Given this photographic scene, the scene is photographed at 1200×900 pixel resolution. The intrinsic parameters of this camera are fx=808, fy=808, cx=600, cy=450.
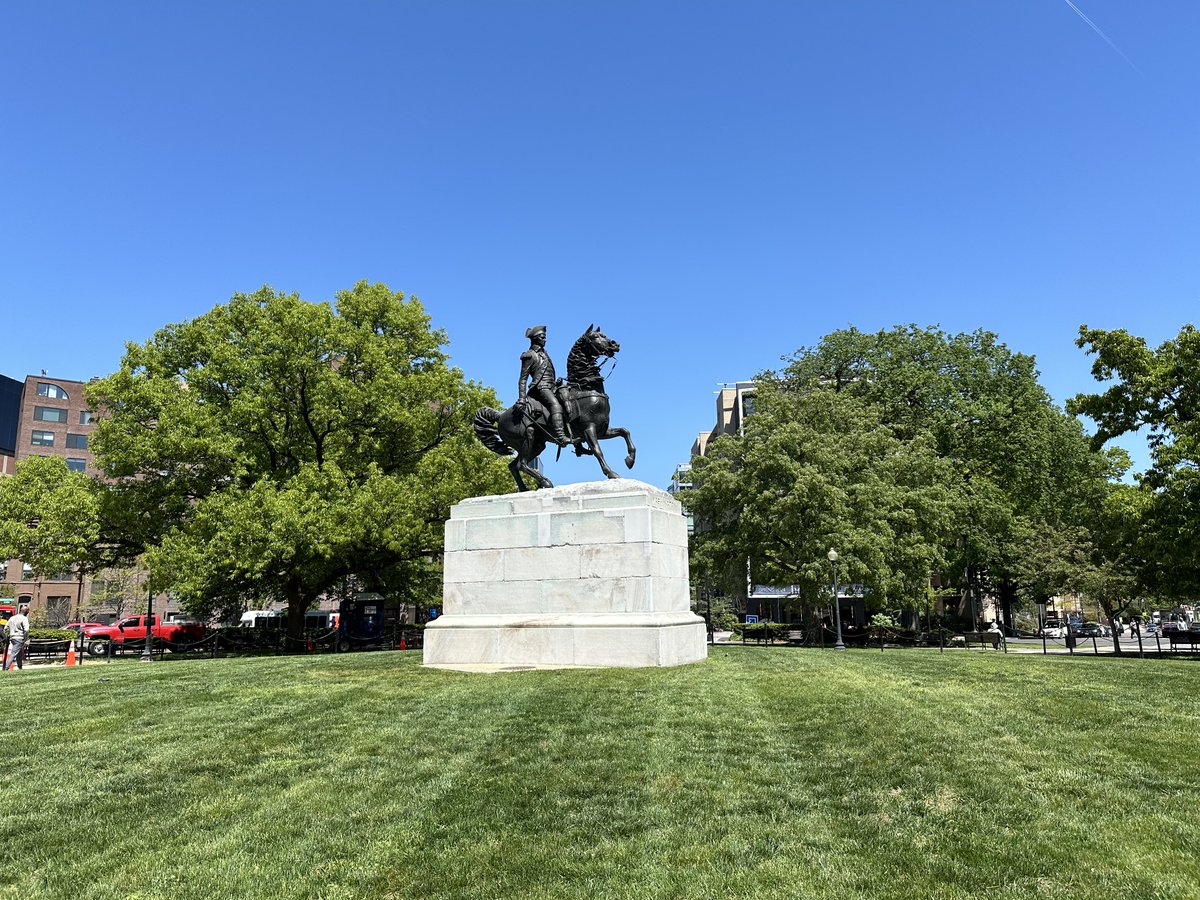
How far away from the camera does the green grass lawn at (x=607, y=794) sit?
4484 mm

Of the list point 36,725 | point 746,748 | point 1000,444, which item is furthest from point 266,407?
point 1000,444

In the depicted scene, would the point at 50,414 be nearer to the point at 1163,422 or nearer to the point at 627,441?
the point at 627,441

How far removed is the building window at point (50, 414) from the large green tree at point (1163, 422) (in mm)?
93805

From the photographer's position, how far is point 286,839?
Answer: 5.16 meters

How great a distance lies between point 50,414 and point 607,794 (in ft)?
324

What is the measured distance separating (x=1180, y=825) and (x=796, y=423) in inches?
1201

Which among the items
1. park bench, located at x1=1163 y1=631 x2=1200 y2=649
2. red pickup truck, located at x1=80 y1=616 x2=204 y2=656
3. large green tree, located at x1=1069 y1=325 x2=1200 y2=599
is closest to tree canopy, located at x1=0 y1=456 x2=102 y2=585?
red pickup truck, located at x1=80 y1=616 x2=204 y2=656

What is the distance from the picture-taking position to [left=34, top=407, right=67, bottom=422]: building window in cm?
8481

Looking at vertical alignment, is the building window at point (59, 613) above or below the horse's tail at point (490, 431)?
below

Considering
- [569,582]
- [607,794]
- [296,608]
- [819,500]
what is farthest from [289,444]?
[607,794]

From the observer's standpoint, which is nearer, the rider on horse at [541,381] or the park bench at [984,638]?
the rider on horse at [541,381]

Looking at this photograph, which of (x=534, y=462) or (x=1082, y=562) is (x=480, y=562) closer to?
(x=534, y=462)

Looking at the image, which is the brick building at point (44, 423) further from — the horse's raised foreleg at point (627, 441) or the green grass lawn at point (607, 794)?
the green grass lawn at point (607, 794)

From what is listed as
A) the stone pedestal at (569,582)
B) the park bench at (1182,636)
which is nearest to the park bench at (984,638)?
the park bench at (1182,636)
